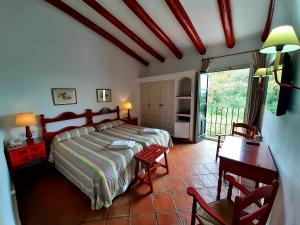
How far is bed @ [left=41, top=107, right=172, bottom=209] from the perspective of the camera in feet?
5.71

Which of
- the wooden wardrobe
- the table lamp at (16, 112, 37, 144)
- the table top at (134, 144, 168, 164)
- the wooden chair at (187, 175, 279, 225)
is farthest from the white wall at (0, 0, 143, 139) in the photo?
the wooden chair at (187, 175, 279, 225)

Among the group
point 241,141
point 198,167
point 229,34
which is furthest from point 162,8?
point 198,167

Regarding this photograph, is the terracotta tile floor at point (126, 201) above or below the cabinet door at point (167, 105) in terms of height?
below

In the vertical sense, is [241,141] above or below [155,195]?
above

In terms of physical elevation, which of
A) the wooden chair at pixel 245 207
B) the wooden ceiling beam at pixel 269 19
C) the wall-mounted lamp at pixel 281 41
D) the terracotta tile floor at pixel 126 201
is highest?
the wooden ceiling beam at pixel 269 19

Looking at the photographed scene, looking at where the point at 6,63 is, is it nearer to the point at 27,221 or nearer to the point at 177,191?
the point at 27,221

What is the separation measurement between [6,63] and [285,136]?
12.9ft

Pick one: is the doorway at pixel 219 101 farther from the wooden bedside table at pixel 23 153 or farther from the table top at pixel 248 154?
the wooden bedside table at pixel 23 153

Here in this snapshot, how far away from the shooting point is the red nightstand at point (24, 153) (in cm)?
224

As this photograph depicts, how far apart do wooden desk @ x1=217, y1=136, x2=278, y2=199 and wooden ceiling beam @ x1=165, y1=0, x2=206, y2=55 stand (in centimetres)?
240

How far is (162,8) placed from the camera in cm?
263

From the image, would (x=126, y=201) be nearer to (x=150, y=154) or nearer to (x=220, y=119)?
(x=150, y=154)

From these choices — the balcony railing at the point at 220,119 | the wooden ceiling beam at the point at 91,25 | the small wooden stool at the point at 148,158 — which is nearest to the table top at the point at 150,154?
the small wooden stool at the point at 148,158

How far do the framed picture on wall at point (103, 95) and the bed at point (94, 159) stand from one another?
2.55ft
